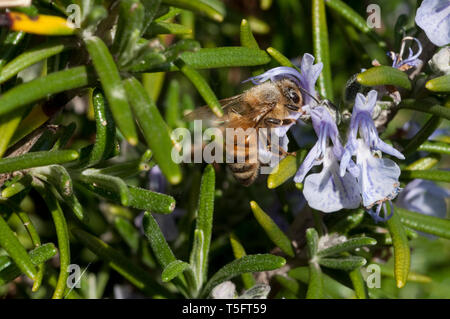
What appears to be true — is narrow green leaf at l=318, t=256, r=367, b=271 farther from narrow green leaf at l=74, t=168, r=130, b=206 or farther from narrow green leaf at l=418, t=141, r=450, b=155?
narrow green leaf at l=74, t=168, r=130, b=206

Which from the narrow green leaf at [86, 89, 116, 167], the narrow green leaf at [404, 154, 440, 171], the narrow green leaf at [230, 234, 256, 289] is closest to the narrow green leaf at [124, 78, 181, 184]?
the narrow green leaf at [86, 89, 116, 167]


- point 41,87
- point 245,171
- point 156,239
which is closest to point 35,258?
point 156,239

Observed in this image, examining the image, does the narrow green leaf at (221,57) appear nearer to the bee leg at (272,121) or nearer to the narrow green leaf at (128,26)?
the narrow green leaf at (128,26)

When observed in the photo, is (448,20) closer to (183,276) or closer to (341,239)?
(341,239)

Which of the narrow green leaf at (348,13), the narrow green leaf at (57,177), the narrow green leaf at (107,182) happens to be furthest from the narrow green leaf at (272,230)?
the narrow green leaf at (348,13)

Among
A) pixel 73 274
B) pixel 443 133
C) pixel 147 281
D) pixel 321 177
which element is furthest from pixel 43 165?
pixel 443 133
